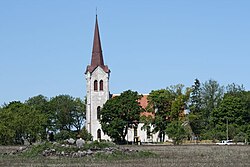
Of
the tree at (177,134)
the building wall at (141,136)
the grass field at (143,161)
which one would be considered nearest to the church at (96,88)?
the building wall at (141,136)

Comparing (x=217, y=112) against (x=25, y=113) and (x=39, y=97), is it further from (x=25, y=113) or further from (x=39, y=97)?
(x=39, y=97)

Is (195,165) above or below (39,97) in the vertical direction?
below

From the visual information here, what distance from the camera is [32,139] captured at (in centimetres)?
9475

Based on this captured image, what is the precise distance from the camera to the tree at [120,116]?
99.5 meters

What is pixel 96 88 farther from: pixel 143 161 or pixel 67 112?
pixel 143 161

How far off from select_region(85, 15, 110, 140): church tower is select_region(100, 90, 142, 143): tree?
28.8 feet

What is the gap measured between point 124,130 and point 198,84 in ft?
70.8

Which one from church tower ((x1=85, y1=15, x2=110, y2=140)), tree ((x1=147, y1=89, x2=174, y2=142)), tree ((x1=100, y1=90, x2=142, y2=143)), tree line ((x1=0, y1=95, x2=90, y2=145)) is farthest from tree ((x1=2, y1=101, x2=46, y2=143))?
tree ((x1=147, y1=89, x2=174, y2=142))

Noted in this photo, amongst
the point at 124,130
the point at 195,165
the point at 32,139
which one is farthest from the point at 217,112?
the point at 195,165

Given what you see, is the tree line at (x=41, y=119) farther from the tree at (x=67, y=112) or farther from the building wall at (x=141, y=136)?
the building wall at (x=141, y=136)

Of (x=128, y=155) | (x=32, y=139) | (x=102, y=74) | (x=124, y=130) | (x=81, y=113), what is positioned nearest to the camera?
(x=128, y=155)

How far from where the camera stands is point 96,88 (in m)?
113

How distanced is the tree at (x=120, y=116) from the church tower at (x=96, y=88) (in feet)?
28.8

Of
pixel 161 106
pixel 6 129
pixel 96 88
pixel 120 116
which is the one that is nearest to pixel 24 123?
pixel 6 129
